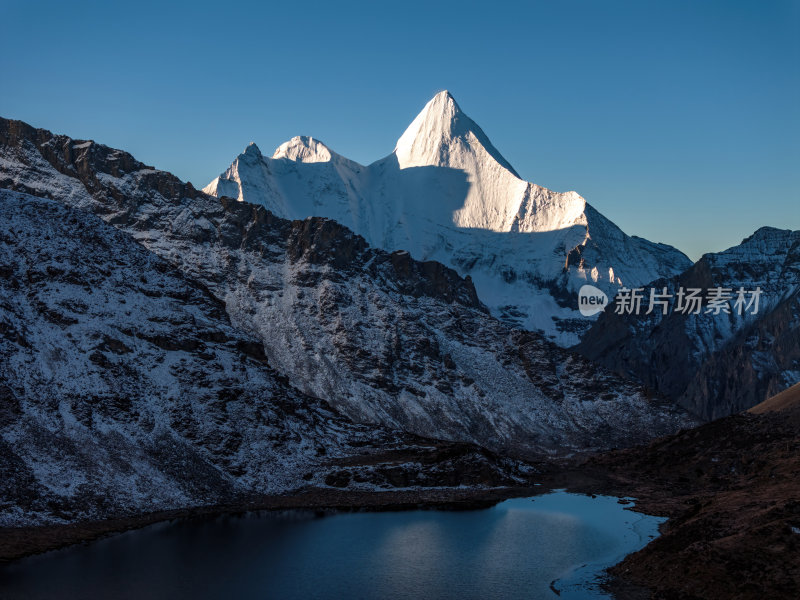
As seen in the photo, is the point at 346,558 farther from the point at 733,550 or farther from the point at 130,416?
the point at 130,416

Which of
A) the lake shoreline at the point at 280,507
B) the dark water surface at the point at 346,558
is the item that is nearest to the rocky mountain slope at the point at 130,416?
the lake shoreline at the point at 280,507

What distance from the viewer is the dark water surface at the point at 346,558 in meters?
95.4

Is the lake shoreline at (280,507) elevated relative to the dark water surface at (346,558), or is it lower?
lower

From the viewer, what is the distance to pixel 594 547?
120 meters

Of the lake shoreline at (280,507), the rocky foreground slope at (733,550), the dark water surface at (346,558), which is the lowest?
the lake shoreline at (280,507)

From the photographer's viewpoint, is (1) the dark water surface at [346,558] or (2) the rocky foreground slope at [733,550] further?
(1) the dark water surface at [346,558]

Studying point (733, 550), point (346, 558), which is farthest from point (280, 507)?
point (733, 550)

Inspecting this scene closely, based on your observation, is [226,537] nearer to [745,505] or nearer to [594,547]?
[594,547]

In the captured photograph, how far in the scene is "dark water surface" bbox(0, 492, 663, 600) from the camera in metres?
95.4

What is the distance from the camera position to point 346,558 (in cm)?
11231

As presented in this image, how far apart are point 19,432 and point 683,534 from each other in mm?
97583

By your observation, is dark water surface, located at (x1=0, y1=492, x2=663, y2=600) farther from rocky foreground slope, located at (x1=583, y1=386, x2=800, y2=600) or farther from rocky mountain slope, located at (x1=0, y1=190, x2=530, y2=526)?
rocky mountain slope, located at (x1=0, y1=190, x2=530, y2=526)

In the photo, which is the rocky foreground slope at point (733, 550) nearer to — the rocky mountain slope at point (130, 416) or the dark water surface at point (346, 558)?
the dark water surface at point (346, 558)

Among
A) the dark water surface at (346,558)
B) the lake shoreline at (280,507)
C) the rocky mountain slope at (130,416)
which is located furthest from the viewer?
the rocky mountain slope at (130,416)
